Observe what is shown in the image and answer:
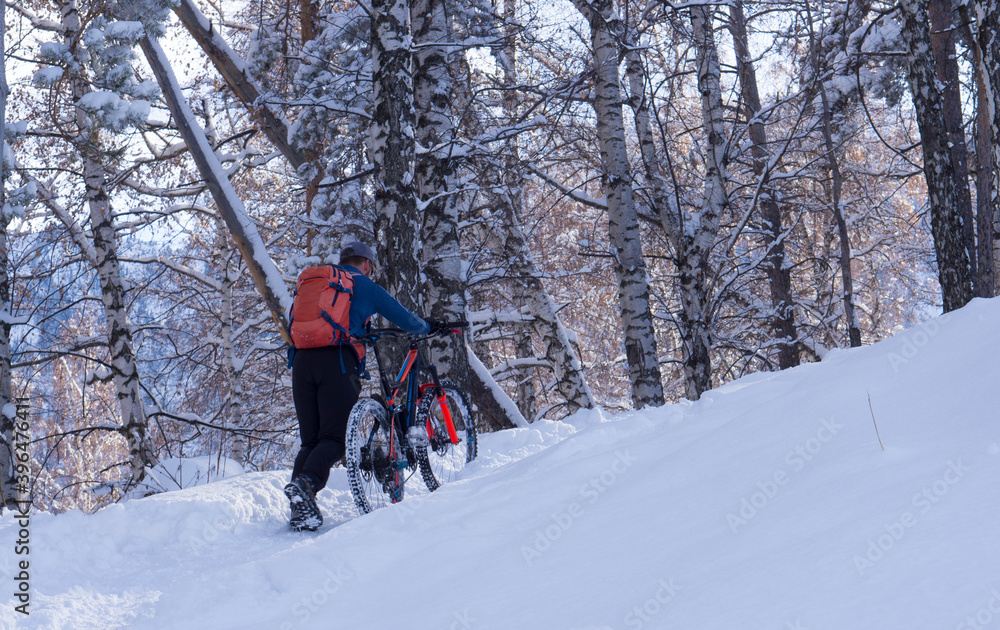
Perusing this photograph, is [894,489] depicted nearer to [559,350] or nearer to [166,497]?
[166,497]

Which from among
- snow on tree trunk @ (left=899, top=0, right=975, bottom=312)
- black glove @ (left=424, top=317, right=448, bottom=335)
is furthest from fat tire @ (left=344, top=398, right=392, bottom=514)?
snow on tree trunk @ (left=899, top=0, right=975, bottom=312)

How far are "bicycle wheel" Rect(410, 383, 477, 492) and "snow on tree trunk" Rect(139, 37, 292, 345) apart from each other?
2479 millimetres

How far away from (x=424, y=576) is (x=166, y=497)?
270 centimetres

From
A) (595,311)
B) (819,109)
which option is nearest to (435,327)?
(819,109)

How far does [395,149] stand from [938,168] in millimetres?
4657

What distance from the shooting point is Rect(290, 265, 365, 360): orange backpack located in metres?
4.49

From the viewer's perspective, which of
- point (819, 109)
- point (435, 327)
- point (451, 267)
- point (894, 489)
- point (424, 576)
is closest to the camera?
point (894, 489)

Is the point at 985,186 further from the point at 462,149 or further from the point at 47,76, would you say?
the point at 47,76

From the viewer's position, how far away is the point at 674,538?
254cm

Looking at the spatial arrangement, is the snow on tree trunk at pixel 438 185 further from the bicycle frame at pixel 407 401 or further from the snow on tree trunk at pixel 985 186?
the snow on tree trunk at pixel 985 186

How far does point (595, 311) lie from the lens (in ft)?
60.0

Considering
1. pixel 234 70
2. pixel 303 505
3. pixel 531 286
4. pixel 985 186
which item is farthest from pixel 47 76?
pixel 985 186

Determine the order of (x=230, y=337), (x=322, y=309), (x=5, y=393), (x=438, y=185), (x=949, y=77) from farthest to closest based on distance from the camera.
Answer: (x=230, y=337)
(x=949, y=77)
(x=5, y=393)
(x=438, y=185)
(x=322, y=309)

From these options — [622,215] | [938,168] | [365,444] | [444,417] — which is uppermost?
[622,215]
